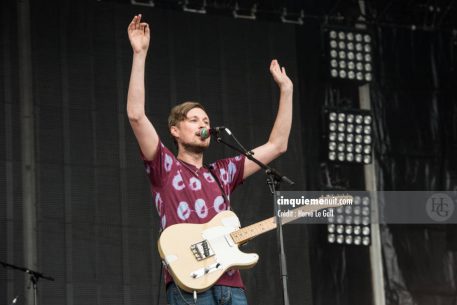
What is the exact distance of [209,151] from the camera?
8016 mm

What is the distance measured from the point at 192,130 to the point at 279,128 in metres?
0.54

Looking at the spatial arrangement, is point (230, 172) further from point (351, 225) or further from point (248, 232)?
point (351, 225)

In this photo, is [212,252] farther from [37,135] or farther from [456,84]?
[456,84]

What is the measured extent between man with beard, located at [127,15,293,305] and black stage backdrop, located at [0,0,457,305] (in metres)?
2.39

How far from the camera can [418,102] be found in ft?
29.6

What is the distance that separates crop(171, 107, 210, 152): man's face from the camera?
5.13 metres

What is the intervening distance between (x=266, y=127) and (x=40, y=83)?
74.1 inches

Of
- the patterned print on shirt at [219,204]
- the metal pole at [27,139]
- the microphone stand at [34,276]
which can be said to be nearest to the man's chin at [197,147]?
the patterned print on shirt at [219,204]

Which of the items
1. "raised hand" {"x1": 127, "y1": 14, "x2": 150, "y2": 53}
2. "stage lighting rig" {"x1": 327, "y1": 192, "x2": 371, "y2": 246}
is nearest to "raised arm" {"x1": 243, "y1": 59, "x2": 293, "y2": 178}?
"raised hand" {"x1": 127, "y1": 14, "x2": 150, "y2": 53}

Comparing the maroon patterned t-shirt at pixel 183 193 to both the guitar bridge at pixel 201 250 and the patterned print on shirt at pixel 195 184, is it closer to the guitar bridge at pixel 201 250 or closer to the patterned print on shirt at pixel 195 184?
the patterned print on shirt at pixel 195 184

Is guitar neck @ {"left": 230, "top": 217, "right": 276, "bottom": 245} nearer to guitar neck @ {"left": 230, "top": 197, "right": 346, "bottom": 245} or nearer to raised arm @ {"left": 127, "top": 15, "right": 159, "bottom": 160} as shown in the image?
guitar neck @ {"left": 230, "top": 197, "right": 346, "bottom": 245}

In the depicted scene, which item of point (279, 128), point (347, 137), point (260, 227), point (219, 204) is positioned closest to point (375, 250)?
point (347, 137)

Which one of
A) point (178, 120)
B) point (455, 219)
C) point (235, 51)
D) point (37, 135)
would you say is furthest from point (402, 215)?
point (178, 120)

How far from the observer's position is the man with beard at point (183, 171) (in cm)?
492
